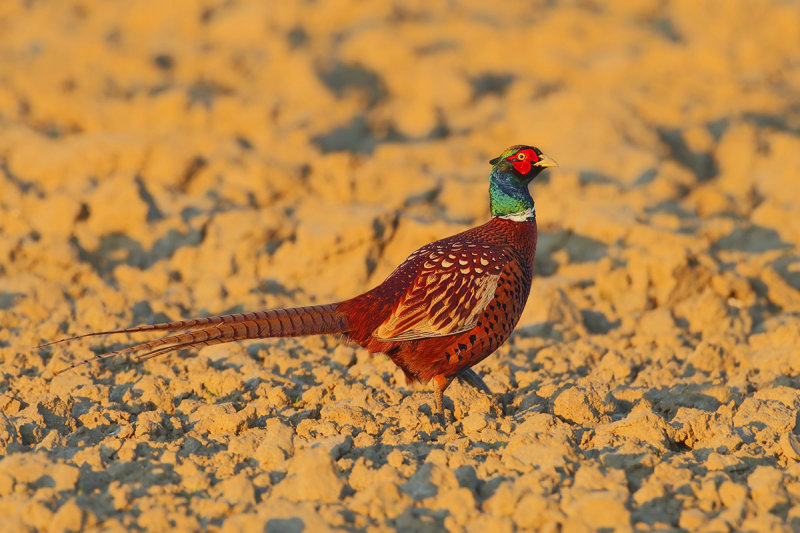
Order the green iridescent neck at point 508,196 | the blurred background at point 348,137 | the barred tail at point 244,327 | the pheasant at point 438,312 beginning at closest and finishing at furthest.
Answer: the barred tail at point 244,327 < the pheasant at point 438,312 < the green iridescent neck at point 508,196 < the blurred background at point 348,137

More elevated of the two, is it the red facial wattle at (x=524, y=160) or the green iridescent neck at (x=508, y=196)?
the red facial wattle at (x=524, y=160)

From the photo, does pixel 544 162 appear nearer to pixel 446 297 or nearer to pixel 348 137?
pixel 446 297

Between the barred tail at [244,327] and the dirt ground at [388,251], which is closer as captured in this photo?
the dirt ground at [388,251]

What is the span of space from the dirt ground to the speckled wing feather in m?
0.43

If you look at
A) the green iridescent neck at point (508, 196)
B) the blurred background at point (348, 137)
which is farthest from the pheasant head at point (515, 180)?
the blurred background at point (348, 137)

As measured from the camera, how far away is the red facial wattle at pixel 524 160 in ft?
17.3

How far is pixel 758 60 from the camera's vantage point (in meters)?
11.2

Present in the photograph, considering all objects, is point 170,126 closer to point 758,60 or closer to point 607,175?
point 607,175

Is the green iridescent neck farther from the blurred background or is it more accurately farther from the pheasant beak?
the blurred background

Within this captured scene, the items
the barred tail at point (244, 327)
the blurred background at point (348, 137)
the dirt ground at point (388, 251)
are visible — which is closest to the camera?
the dirt ground at point (388, 251)

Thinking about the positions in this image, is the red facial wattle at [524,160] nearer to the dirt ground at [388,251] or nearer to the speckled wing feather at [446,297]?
the speckled wing feather at [446,297]

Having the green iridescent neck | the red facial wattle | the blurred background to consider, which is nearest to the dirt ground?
the blurred background

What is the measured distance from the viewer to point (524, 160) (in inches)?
208

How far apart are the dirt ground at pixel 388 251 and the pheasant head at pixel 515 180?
0.96 meters
